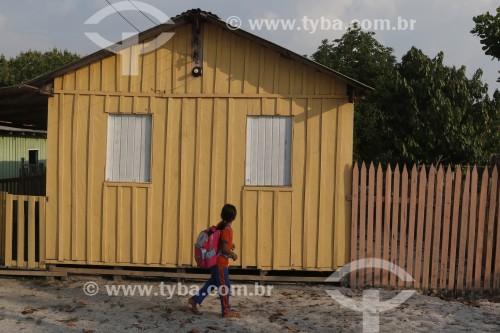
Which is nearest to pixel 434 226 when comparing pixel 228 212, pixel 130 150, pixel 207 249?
pixel 228 212

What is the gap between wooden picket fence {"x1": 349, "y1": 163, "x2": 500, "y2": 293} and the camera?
754cm

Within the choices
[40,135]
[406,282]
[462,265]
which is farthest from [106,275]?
[40,135]

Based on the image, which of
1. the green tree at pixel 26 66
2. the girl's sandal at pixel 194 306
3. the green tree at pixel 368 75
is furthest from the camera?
the green tree at pixel 26 66

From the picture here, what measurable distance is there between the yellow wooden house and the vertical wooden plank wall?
0.02 metres

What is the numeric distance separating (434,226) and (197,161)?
12.5 feet

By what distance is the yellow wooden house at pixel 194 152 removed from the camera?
791 cm

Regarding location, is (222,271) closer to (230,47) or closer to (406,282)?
(406,282)

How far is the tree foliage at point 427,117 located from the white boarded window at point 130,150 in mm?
11394

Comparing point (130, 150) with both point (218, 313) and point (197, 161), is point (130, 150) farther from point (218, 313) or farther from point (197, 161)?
point (218, 313)

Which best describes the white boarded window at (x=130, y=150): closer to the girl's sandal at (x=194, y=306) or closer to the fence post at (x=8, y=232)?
the fence post at (x=8, y=232)

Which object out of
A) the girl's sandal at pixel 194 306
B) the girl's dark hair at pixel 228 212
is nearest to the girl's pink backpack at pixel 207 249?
the girl's dark hair at pixel 228 212

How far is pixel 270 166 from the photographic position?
805 cm

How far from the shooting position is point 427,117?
1750 cm

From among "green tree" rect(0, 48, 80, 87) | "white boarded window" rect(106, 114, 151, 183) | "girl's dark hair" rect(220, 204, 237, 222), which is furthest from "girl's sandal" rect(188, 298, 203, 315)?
"green tree" rect(0, 48, 80, 87)
